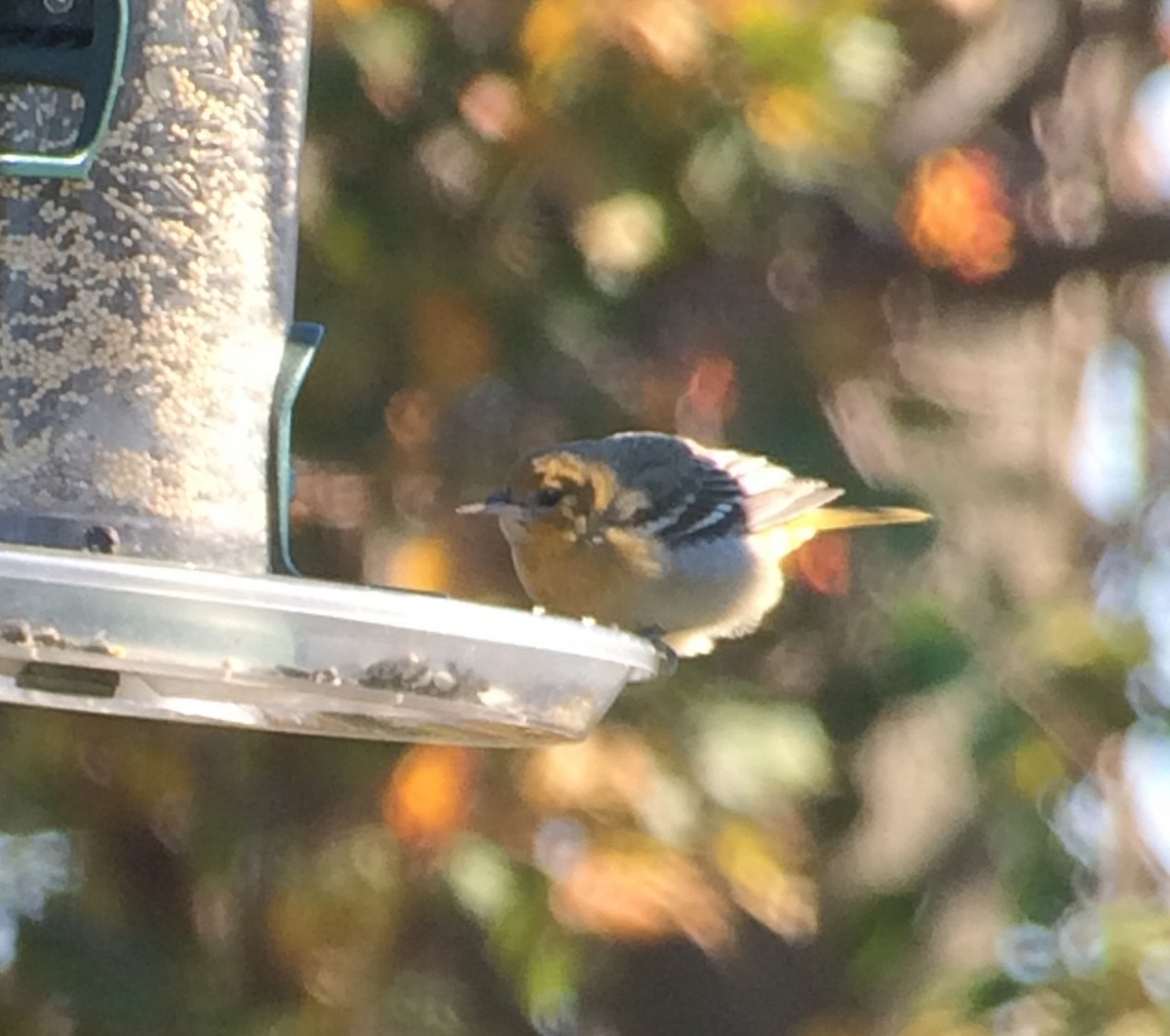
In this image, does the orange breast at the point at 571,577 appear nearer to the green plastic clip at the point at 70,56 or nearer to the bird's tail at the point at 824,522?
the bird's tail at the point at 824,522

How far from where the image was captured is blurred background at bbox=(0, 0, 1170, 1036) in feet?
12.6

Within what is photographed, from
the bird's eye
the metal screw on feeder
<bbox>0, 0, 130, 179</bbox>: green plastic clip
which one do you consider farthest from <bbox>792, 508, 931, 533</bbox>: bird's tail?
<bbox>0, 0, 130, 179</bbox>: green plastic clip

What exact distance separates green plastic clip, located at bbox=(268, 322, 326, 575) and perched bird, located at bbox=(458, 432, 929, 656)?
1.42 metres

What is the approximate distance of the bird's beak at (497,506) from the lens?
13.7ft

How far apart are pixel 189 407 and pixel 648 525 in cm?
201

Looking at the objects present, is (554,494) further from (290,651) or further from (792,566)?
(290,651)

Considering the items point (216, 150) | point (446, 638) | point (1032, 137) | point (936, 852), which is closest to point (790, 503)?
point (936, 852)

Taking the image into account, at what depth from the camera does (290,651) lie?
2.04m

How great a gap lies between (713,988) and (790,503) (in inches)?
41.2

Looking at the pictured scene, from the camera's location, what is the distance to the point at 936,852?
4.49m

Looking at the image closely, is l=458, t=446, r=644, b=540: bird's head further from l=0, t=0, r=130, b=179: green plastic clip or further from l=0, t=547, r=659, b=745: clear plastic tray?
l=0, t=0, r=130, b=179: green plastic clip

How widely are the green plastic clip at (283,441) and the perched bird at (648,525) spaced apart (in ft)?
4.66

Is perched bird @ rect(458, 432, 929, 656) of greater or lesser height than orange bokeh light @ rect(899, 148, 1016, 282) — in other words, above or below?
below

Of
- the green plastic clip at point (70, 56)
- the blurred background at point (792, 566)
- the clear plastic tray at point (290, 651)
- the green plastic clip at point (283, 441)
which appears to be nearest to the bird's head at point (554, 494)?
the blurred background at point (792, 566)
